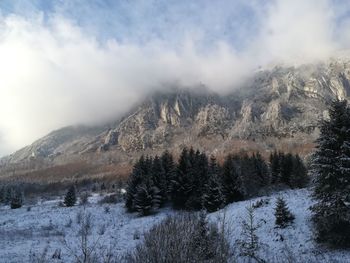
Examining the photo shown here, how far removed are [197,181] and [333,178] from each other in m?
31.7

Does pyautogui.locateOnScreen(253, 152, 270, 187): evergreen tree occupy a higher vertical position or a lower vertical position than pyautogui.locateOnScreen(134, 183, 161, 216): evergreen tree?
higher

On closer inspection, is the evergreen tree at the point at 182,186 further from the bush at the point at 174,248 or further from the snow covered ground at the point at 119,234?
the bush at the point at 174,248

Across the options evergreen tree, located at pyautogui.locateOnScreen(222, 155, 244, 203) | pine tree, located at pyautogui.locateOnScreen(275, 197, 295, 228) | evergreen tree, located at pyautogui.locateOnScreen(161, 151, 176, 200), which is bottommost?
pine tree, located at pyautogui.locateOnScreen(275, 197, 295, 228)

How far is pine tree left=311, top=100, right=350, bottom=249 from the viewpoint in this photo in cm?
2231

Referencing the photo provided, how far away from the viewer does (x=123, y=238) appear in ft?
105

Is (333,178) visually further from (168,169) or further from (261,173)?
(261,173)

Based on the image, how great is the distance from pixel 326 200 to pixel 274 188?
127 feet

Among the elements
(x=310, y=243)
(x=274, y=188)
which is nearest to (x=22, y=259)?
(x=310, y=243)

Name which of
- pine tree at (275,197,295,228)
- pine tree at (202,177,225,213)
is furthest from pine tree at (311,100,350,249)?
pine tree at (202,177,225,213)

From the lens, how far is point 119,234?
113 feet

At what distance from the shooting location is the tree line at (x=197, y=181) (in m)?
48.7

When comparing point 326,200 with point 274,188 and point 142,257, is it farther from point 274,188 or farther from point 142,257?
point 274,188

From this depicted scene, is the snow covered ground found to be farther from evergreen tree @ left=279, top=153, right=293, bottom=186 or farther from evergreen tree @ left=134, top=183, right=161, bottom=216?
evergreen tree @ left=279, top=153, right=293, bottom=186

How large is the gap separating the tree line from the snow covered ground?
307 cm
